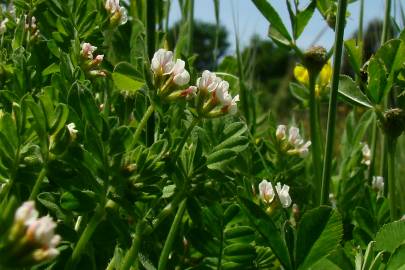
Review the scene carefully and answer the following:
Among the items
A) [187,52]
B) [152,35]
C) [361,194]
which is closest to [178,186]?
[152,35]

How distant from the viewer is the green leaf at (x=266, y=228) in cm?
60

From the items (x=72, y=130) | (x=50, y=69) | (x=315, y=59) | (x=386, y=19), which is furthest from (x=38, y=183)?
(x=386, y=19)

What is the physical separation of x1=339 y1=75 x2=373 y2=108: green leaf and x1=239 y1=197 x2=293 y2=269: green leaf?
0.22m

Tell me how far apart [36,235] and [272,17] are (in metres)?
0.50

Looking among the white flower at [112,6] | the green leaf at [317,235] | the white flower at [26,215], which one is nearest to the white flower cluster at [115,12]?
the white flower at [112,6]

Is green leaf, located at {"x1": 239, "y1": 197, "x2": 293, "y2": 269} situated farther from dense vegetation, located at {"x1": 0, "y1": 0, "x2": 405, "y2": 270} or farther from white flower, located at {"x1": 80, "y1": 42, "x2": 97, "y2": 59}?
white flower, located at {"x1": 80, "y1": 42, "x2": 97, "y2": 59}

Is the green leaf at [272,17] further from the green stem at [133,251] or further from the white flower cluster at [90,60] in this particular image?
the green stem at [133,251]

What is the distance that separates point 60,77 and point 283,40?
28cm

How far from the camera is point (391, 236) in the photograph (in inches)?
24.3

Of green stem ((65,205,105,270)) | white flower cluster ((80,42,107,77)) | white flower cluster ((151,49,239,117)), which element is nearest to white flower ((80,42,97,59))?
white flower cluster ((80,42,107,77))

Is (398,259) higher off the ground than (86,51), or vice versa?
(86,51)

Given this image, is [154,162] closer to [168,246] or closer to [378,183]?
[168,246]

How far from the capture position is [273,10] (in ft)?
2.66

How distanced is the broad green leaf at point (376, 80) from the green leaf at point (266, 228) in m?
0.22
